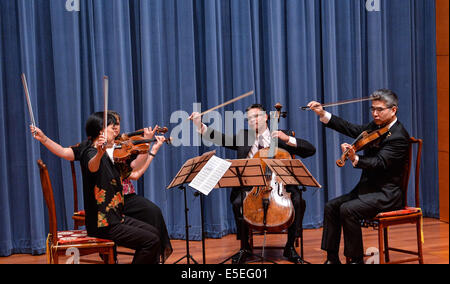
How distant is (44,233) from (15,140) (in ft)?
2.76

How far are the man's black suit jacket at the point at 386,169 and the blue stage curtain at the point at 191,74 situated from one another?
125 centimetres

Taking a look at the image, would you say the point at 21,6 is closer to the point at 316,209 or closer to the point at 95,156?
the point at 95,156

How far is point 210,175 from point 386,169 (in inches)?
49.7

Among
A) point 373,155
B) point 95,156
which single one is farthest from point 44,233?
point 373,155

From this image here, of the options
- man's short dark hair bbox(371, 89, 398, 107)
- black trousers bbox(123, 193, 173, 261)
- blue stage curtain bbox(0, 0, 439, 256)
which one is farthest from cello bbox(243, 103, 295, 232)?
blue stage curtain bbox(0, 0, 439, 256)

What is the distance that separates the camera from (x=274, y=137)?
140 inches

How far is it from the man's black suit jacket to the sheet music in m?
0.95

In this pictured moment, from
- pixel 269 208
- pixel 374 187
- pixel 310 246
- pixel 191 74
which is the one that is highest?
pixel 191 74

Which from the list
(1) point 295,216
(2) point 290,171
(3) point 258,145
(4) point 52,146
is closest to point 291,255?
(1) point 295,216

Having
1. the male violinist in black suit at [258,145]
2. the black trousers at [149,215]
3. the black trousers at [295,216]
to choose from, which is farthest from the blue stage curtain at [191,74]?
the black trousers at [149,215]

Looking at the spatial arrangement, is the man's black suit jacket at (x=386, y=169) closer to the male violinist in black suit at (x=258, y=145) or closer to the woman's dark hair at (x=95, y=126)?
the male violinist in black suit at (x=258, y=145)

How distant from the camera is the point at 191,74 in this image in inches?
170

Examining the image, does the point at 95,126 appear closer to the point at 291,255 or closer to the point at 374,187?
the point at 291,255

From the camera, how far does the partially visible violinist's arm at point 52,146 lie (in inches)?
127
